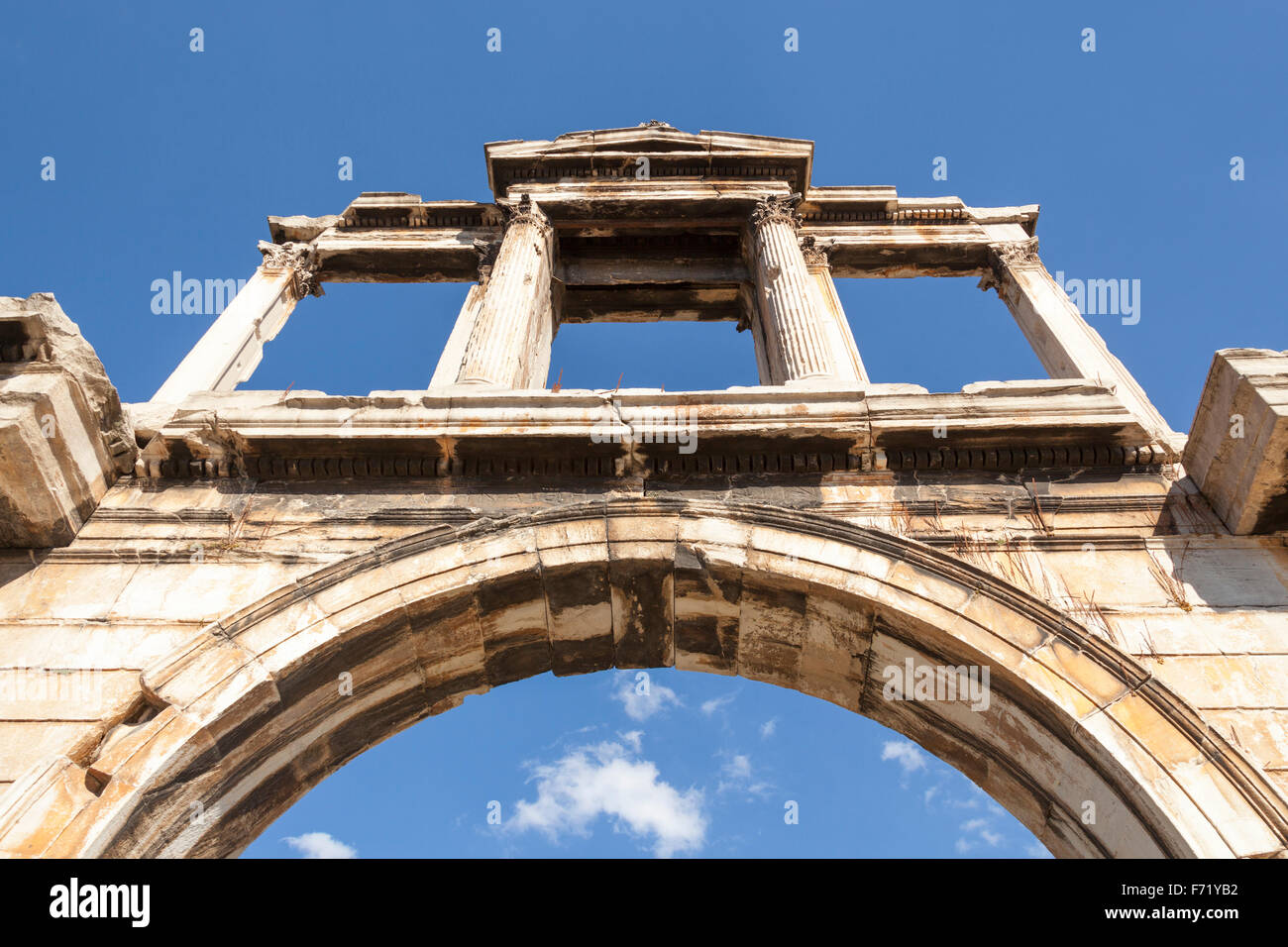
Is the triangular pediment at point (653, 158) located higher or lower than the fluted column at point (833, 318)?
higher

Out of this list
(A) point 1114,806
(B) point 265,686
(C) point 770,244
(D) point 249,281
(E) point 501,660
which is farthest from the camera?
(D) point 249,281

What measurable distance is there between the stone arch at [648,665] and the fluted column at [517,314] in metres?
2.58

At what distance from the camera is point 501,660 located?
633 cm

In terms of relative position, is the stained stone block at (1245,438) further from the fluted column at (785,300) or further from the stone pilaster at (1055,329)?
the fluted column at (785,300)

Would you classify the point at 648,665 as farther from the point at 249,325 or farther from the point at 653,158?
the point at 653,158

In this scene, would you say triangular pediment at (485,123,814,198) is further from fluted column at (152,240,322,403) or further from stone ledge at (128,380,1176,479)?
stone ledge at (128,380,1176,479)

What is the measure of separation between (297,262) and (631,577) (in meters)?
8.48

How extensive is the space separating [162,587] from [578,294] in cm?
778

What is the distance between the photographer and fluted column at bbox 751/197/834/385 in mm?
8406

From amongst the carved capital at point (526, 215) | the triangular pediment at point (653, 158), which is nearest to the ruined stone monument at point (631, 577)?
the carved capital at point (526, 215)

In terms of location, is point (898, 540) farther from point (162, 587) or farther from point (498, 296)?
point (498, 296)

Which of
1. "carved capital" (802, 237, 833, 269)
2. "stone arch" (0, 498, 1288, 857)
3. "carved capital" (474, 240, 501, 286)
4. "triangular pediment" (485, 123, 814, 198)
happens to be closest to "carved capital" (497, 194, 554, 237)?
"carved capital" (474, 240, 501, 286)

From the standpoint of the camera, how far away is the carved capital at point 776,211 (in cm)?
1112

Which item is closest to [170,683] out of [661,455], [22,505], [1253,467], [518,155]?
[22,505]
